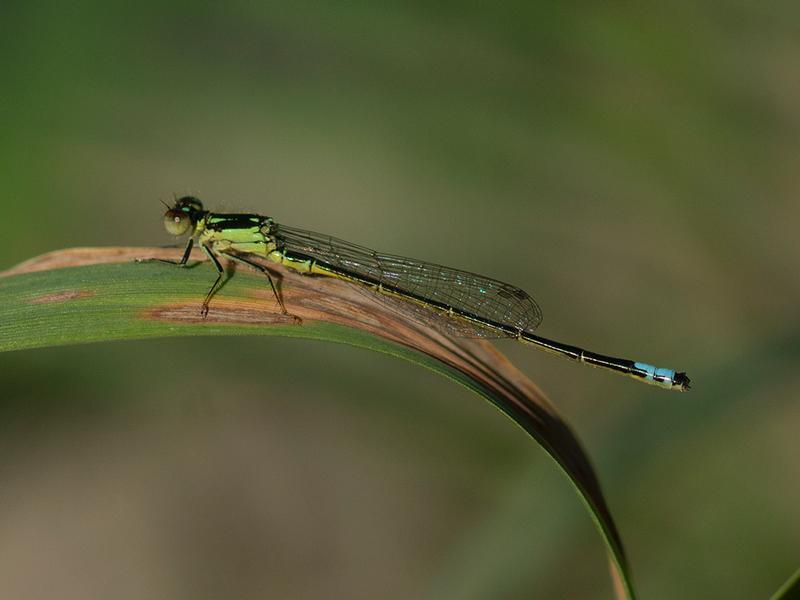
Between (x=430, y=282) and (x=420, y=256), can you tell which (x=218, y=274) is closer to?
(x=430, y=282)

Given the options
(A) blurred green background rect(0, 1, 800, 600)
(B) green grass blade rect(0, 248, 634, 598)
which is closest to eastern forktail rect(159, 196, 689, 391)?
(B) green grass blade rect(0, 248, 634, 598)

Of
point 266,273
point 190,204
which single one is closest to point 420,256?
point 190,204

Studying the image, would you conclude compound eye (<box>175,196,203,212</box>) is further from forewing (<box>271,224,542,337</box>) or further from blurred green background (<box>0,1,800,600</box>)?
blurred green background (<box>0,1,800,600</box>)

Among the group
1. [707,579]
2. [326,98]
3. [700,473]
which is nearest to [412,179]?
[326,98]

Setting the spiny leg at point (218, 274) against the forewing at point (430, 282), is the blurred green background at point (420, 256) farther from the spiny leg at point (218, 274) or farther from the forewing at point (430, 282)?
the spiny leg at point (218, 274)

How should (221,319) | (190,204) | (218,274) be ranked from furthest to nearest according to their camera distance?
(190,204) < (218,274) < (221,319)

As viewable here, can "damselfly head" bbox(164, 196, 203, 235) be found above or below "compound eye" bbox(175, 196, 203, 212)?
below

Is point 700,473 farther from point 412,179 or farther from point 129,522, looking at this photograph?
→ point 129,522
